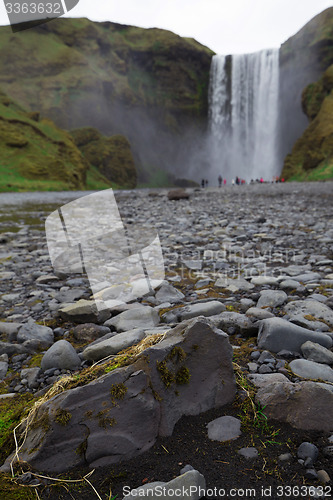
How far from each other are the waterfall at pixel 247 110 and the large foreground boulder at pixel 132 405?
193 feet

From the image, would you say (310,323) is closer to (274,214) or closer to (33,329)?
(33,329)

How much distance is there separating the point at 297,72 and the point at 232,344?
64997 millimetres

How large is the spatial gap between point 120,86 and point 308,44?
39764 mm

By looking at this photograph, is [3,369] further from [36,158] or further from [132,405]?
[36,158]

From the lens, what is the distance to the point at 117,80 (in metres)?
74.4

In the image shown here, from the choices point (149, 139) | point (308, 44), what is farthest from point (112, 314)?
point (149, 139)

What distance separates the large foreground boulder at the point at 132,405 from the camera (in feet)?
4.55

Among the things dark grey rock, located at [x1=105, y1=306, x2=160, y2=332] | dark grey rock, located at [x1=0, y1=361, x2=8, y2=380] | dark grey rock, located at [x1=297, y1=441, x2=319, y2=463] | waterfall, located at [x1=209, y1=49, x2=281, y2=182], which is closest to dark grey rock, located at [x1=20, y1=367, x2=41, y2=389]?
dark grey rock, located at [x1=0, y1=361, x2=8, y2=380]

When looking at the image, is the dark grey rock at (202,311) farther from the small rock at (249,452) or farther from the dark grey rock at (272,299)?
the small rock at (249,452)

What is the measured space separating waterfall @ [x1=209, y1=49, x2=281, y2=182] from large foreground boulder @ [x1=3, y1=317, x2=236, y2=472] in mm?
58854

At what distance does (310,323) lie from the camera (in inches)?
101

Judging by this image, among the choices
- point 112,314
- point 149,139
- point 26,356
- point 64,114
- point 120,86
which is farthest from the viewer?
point 149,139

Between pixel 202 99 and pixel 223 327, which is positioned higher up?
pixel 202 99

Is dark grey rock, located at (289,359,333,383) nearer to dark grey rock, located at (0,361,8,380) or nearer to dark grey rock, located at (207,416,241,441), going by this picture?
dark grey rock, located at (207,416,241,441)
